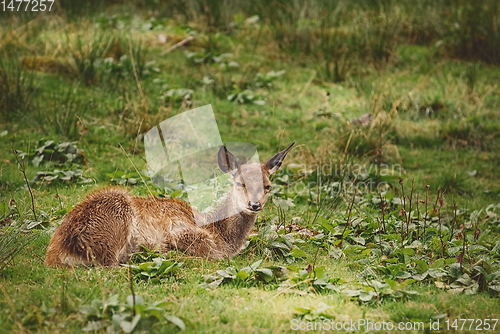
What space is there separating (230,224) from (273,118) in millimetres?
4015

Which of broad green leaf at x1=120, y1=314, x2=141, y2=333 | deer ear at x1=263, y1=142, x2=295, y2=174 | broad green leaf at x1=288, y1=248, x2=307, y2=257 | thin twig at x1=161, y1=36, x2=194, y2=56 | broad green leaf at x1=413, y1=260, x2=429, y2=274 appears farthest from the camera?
thin twig at x1=161, y1=36, x2=194, y2=56

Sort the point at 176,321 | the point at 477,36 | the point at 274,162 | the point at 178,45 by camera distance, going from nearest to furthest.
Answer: the point at 176,321, the point at 274,162, the point at 178,45, the point at 477,36

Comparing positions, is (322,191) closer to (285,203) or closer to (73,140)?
(285,203)

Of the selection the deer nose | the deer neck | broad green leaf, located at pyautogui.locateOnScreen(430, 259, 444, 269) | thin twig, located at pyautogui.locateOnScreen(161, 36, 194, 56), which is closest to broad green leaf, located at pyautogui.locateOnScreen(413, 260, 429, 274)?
broad green leaf, located at pyautogui.locateOnScreen(430, 259, 444, 269)

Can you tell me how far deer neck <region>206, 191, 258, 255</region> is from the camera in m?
5.43

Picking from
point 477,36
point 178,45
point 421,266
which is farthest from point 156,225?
point 477,36

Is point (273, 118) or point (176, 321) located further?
point (273, 118)

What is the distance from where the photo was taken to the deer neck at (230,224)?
17.8 ft

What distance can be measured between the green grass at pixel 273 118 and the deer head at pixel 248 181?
0.41 m

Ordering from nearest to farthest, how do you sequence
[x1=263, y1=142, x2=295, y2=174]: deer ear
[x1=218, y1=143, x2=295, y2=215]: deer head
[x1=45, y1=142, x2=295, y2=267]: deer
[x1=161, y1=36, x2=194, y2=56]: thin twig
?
[x1=45, y1=142, x2=295, y2=267]: deer
[x1=218, y1=143, x2=295, y2=215]: deer head
[x1=263, y1=142, x2=295, y2=174]: deer ear
[x1=161, y1=36, x2=194, y2=56]: thin twig

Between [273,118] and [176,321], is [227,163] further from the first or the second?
[273,118]

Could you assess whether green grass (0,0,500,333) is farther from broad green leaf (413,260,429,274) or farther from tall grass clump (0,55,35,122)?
broad green leaf (413,260,429,274)

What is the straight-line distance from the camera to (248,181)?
5383 millimetres

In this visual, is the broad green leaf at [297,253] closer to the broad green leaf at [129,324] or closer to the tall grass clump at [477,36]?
the broad green leaf at [129,324]
